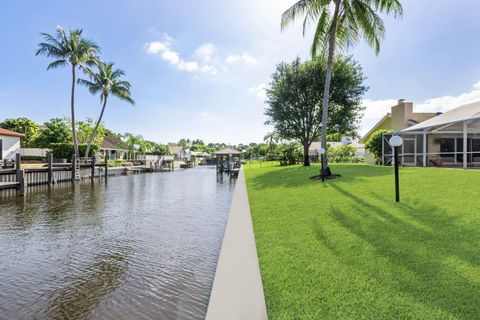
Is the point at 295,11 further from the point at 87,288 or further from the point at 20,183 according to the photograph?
the point at 20,183

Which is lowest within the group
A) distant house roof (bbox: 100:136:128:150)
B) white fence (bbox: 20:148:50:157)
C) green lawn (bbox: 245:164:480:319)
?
green lawn (bbox: 245:164:480:319)

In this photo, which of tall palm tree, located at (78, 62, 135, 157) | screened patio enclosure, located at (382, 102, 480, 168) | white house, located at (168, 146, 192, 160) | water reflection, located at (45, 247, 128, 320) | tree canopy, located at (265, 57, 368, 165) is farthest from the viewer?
white house, located at (168, 146, 192, 160)

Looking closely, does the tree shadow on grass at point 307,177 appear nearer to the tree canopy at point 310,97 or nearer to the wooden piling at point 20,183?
the tree canopy at point 310,97

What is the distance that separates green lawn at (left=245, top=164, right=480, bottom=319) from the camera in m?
2.73

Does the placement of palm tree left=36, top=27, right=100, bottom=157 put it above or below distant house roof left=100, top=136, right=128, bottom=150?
above

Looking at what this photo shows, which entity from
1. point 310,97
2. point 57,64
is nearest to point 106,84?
point 57,64

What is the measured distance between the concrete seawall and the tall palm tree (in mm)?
33985

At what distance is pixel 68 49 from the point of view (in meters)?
29.2

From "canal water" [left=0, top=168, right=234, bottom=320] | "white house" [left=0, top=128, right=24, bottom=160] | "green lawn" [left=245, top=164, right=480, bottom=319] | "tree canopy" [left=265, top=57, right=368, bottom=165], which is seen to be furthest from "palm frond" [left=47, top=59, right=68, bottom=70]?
"green lawn" [left=245, top=164, right=480, bottom=319]

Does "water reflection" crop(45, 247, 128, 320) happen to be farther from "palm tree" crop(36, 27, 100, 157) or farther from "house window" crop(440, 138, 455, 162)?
"palm tree" crop(36, 27, 100, 157)

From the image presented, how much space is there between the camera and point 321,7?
520 inches

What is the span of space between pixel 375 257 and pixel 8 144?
34.4m

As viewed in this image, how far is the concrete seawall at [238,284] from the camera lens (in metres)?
2.77

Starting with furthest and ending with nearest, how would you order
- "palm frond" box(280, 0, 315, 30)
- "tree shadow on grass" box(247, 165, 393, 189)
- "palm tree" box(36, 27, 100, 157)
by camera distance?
1. "palm tree" box(36, 27, 100, 157)
2. "palm frond" box(280, 0, 315, 30)
3. "tree shadow on grass" box(247, 165, 393, 189)
